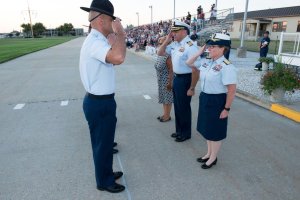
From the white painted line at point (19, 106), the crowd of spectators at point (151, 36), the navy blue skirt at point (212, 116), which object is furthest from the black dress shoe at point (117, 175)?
the crowd of spectators at point (151, 36)

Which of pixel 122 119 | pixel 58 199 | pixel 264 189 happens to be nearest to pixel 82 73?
pixel 58 199

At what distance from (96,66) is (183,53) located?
6.23 feet

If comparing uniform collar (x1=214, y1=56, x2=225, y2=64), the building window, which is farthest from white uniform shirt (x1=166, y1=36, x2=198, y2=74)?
the building window

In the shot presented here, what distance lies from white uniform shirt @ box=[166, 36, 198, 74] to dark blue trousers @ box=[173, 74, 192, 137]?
0.13 metres

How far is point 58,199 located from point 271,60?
32.7ft

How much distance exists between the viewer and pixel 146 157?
402cm

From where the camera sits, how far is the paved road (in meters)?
3.18

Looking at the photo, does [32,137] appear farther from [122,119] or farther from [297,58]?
[297,58]

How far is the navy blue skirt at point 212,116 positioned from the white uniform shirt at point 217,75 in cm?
9

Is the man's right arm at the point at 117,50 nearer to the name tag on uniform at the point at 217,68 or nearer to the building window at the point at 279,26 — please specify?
the name tag on uniform at the point at 217,68

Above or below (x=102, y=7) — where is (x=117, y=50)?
below

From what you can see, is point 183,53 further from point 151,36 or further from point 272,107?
point 151,36

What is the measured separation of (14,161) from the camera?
3939 mm

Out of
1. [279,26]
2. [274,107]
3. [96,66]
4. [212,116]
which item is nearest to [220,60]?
[212,116]
